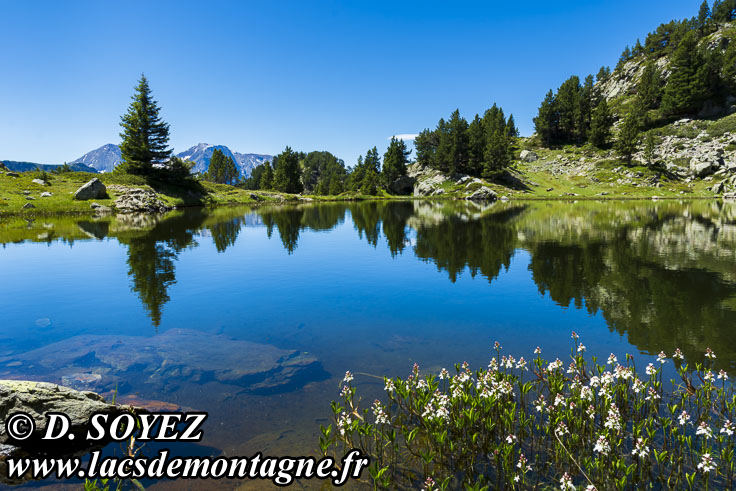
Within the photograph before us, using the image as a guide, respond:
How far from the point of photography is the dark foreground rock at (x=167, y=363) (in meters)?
10.8

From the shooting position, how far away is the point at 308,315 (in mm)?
16797

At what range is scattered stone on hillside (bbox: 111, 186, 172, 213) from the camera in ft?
262

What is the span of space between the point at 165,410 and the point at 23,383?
9.66 ft

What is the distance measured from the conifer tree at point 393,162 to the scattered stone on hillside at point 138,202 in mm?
104904

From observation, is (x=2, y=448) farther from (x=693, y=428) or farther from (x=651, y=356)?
(x=651, y=356)

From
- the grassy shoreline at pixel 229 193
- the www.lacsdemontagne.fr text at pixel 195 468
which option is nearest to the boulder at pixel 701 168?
the grassy shoreline at pixel 229 193

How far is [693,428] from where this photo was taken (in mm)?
7902

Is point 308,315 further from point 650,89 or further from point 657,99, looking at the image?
point 657,99

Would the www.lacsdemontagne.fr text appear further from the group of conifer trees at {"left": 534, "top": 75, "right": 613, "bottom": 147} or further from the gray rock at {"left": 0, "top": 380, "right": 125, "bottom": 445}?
the group of conifer trees at {"left": 534, "top": 75, "right": 613, "bottom": 147}

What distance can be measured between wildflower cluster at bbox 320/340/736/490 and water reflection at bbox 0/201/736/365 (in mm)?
5482

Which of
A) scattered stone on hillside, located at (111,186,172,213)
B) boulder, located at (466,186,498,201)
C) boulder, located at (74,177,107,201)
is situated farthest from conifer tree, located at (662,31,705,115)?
boulder, located at (74,177,107,201)

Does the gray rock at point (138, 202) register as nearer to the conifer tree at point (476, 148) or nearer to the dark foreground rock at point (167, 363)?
the dark foreground rock at point (167, 363)

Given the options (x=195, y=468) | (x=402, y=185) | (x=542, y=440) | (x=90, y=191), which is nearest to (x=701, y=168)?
(x=402, y=185)

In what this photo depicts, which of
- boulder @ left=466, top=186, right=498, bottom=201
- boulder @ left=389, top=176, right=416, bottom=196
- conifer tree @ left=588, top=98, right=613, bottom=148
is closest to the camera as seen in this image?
boulder @ left=466, top=186, right=498, bottom=201
